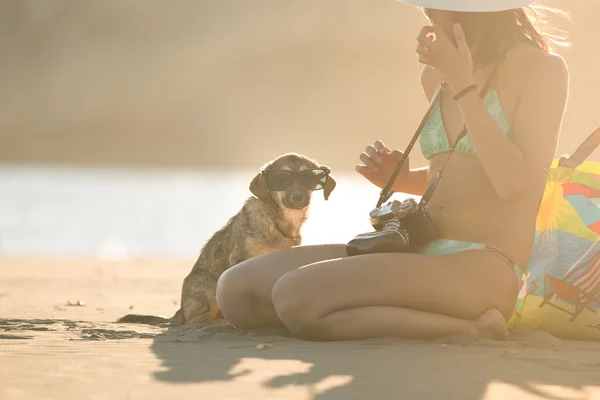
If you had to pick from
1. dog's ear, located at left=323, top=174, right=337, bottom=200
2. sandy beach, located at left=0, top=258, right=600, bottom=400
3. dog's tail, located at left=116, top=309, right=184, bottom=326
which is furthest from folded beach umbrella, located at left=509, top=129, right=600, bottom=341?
dog's ear, located at left=323, top=174, right=337, bottom=200

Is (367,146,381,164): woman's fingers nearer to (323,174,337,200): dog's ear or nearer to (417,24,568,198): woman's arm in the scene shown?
(417,24,568,198): woman's arm

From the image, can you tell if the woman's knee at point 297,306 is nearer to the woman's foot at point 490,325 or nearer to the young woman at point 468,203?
the young woman at point 468,203

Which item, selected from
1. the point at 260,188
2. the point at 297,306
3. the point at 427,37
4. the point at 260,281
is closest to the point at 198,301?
the point at 260,188

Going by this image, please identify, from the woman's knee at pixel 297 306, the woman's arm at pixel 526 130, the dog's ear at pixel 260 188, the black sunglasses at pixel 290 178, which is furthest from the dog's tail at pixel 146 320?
the woman's arm at pixel 526 130

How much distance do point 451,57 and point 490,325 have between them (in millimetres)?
1413

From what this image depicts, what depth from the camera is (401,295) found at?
529cm

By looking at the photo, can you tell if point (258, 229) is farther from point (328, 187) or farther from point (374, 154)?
point (374, 154)

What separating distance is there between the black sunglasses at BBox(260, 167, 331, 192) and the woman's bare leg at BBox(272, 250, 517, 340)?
227 centimetres

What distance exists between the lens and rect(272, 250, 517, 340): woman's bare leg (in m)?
5.27

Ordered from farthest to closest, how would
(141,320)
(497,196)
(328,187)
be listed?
(328,187) → (141,320) → (497,196)

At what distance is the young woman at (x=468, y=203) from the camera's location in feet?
17.0

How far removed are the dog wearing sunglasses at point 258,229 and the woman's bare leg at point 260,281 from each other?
1228 millimetres

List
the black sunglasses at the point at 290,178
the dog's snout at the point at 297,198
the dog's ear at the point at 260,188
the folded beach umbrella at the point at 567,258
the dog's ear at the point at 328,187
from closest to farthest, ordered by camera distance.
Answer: the folded beach umbrella at the point at 567,258 → the black sunglasses at the point at 290,178 → the dog's snout at the point at 297,198 → the dog's ear at the point at 260,188 → the dog's ear at the point at 328,187

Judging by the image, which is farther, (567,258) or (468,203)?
(567,258)
